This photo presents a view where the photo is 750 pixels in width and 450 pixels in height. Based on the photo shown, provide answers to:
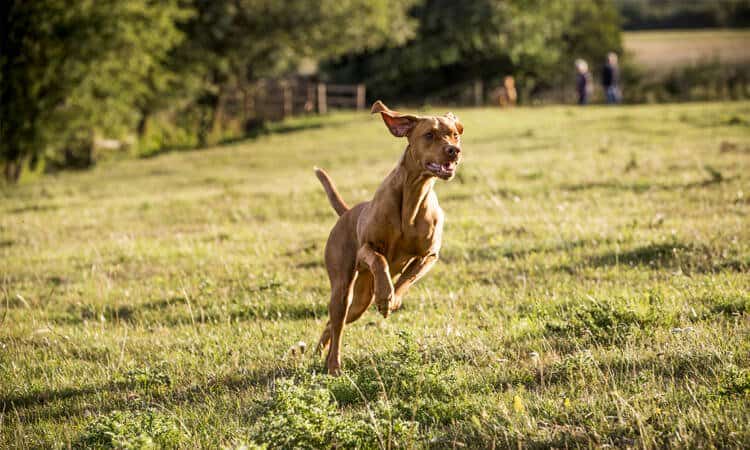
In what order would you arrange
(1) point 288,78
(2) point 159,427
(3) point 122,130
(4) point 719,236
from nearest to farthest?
(2) point 159,427
(4) point 719,236
(3) point 122,130
(1) point 288,78

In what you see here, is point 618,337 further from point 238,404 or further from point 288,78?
point 288,78

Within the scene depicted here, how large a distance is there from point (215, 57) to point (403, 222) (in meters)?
29.0

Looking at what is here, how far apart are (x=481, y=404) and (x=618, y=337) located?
1.56 m

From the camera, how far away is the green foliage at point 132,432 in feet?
13.3

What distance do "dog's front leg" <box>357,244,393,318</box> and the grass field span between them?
40 cm

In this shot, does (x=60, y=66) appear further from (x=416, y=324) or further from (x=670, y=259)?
(x=670, y=259)

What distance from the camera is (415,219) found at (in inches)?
205

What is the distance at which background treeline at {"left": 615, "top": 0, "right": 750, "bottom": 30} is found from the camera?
66.1 m

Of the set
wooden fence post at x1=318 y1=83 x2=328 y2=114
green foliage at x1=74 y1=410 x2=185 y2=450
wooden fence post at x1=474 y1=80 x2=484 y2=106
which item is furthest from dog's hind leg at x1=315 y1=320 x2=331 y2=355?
wooden fence post at x1=474 y1=80 x2=484 y2=106

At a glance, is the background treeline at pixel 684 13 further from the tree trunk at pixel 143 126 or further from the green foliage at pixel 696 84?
the tree trunk at pixel 143 126

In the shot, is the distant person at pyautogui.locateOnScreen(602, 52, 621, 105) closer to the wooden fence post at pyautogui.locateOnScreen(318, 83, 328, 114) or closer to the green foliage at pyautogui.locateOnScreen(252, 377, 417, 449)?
the wooden fence post at pyautogui.locateOnScreen(318, 83, 328, 114)

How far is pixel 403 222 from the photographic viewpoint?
518cm

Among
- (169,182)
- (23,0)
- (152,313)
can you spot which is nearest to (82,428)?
(152,313)

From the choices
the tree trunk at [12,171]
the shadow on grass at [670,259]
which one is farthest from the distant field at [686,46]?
the shadow on grass at [670,259]
